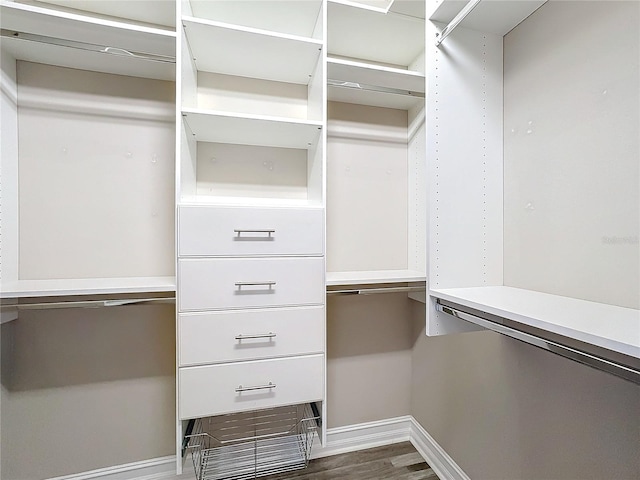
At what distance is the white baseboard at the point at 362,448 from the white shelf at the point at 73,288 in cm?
94

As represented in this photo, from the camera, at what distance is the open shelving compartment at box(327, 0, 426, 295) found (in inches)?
60.7

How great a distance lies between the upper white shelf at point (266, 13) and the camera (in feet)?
4.25

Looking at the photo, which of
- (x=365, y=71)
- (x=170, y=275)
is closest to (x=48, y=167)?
(x=170, y=275)

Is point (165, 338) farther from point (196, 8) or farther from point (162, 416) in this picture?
point (196, 8)

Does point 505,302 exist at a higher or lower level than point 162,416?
higher

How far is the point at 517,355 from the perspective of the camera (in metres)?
1.15

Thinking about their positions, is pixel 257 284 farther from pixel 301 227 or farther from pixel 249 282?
pixel 301 227

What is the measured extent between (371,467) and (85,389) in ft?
4.91

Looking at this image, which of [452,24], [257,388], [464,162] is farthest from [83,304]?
[452,24]

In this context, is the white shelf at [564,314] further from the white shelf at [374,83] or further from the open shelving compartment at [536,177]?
the white shelf at [374,83]

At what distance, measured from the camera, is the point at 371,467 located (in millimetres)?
1604

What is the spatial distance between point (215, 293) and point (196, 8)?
4.18ft

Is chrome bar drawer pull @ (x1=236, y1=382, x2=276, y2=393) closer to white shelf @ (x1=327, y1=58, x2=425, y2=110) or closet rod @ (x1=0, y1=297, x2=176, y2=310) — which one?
closet rod @ (x1=0, y1=297, x2=176, y2=310)

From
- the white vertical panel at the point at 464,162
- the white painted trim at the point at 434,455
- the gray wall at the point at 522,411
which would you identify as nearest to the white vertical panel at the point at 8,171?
the white vertical panel at the point at 464,162
